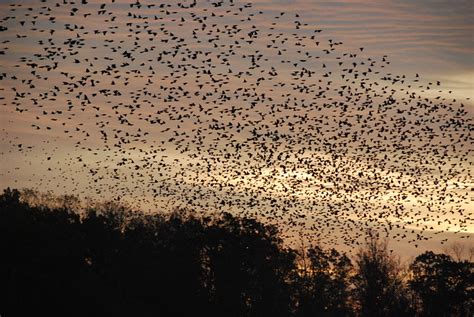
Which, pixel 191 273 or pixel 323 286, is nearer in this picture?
pixel 191 273

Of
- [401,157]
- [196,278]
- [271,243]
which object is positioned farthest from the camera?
[271,243]

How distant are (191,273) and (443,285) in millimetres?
28087

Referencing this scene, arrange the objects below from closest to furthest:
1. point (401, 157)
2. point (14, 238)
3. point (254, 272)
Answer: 1. point (401, 157)
2. point (14, 238)
3. point (254, 272)

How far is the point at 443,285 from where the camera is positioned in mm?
82125

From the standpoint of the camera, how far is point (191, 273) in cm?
7412

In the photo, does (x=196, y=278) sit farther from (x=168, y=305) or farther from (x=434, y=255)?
(x=434, y=255)

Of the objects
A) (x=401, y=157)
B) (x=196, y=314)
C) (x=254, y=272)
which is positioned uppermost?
(x=401, y=157)

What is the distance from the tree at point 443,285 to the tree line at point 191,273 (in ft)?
0.36

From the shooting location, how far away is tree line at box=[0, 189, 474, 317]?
64312 millimetres

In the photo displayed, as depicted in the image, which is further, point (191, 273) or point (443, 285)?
point (443, 285)

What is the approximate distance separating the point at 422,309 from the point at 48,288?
40.3 metres

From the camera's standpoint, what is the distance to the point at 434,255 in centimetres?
8588

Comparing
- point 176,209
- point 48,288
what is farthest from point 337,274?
point 48,288

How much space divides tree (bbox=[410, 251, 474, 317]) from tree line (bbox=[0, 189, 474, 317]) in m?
0.11
